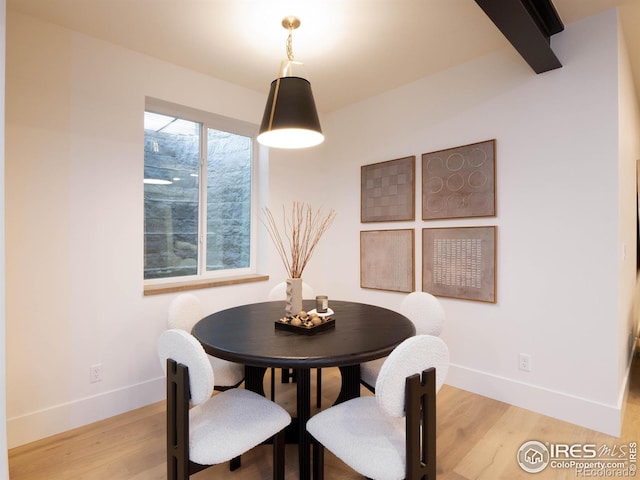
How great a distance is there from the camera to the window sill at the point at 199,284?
103 inches

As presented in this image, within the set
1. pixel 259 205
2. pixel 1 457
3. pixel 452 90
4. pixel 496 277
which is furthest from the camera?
pixel 259 205

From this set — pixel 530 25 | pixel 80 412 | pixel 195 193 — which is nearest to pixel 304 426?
pixel 80 412

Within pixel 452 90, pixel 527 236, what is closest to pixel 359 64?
pixel 452 90

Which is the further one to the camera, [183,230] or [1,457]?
[183,230]

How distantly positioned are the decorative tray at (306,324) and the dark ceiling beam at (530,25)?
173 centimetres

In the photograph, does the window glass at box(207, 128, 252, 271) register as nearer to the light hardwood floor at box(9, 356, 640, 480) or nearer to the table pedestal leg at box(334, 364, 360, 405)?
the light hardwood floor at box(9, 356, 640, 480)

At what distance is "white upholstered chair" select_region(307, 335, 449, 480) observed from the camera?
3.80ft

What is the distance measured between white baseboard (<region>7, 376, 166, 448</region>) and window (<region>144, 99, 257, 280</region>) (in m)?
0.86

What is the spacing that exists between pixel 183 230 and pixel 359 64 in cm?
202

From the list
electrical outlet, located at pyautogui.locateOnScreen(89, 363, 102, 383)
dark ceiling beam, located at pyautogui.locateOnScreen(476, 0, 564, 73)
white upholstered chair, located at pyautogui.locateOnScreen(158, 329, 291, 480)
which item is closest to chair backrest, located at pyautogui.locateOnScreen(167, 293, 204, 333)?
white upholstered chair, located at pyautogui.locateOnScreen(158, 329, 291, 480)

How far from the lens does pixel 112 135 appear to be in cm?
238

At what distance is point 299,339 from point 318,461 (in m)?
0.53

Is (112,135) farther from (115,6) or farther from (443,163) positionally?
(443,163)

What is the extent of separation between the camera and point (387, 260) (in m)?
3.23
